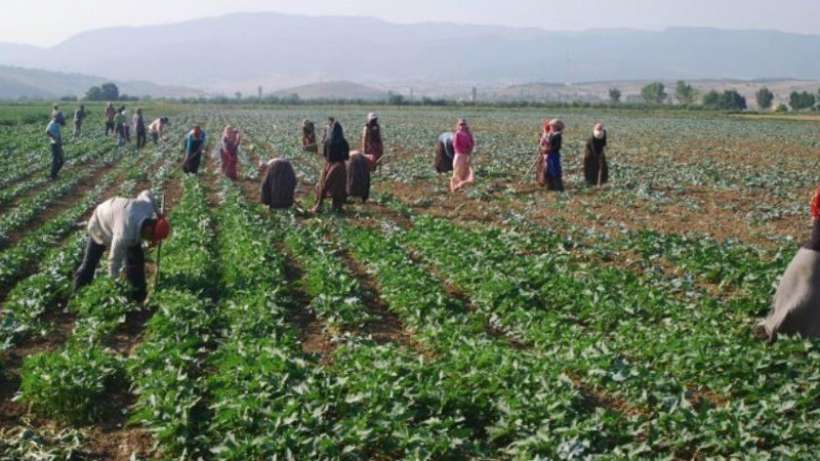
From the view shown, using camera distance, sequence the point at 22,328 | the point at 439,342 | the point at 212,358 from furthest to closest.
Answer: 1. the point at 22,328
2. the point at 439,342
3. the point at 212,358

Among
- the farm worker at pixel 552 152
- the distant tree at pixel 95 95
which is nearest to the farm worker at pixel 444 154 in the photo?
the farm worker at pixel 552 152

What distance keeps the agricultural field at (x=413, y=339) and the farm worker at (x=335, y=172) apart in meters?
0.41

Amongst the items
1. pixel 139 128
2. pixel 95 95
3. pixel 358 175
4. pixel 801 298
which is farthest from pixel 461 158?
pixel 95 95

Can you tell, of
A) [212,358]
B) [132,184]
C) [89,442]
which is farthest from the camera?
[132,184]

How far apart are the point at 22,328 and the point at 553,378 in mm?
5701

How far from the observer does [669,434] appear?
671 cm

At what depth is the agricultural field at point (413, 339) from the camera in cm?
671

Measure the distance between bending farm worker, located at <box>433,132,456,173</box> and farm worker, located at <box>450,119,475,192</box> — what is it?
1.80 metres

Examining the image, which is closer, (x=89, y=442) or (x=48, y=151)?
(x=89, y=442)

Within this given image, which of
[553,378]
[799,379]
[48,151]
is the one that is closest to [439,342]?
[553,378]

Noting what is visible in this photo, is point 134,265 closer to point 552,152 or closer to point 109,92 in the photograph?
point 552,152

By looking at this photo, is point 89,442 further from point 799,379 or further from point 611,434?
point 799,379

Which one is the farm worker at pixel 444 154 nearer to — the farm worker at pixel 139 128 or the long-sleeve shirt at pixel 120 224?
the long-sleeve shirt at pixel 120 224

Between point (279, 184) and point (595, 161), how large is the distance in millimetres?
8322
